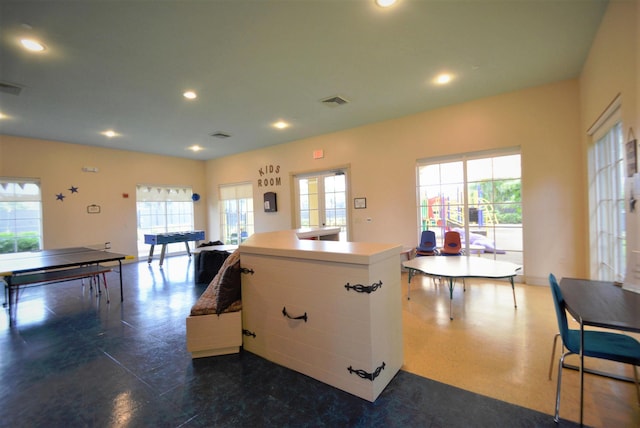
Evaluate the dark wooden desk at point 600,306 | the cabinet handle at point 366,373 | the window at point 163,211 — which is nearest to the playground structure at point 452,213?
the dark wooden desk at point 600,306

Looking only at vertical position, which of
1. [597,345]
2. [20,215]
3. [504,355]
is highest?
[20,215]

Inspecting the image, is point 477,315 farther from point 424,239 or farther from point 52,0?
point 52,0

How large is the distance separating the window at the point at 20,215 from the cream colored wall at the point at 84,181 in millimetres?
133

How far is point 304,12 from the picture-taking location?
239cm

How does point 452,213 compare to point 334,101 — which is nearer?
point 334,101

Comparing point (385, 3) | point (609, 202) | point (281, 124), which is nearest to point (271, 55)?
point (385, 3)

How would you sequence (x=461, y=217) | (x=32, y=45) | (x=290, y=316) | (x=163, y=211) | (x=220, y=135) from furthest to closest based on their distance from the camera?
1. (x=163, y=211)
2. (x=220, y=135)
3. (x=461, y=217)
4. (x=32, y=45)
5. (x=290, y=316)

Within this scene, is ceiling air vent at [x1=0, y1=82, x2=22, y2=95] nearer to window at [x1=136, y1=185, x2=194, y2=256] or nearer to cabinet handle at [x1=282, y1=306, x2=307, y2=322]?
window at [x1=136, y1=185, x2=194, y2=256]

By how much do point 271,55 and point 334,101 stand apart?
1501 millimetres

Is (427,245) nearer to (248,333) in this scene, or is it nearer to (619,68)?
(619,68)

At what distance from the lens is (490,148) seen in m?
4.44

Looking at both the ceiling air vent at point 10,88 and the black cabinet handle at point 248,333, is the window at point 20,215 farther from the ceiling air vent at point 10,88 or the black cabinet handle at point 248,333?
the black cabinet handle at point 248,333

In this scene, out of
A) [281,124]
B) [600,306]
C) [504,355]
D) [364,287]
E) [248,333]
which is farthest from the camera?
[281,124]

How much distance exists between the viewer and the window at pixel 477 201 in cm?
442
